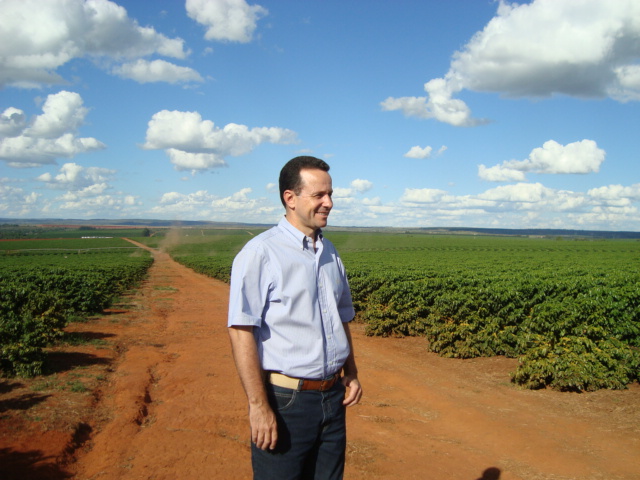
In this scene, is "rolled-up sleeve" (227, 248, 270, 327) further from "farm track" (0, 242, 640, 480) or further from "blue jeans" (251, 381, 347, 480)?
"farm track" (0, 242, 640, 480)

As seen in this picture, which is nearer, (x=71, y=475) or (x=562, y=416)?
(x=71, y=475)

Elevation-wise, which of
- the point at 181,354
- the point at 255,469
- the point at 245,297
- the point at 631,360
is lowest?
the point at 181,354

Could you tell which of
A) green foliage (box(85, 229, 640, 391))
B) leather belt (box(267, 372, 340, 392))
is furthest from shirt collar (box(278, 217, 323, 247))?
green foliage (box(85, 229, 640, 391))

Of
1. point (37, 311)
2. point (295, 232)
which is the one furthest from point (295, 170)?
point (37, 311)

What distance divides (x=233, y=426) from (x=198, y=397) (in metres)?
1.19

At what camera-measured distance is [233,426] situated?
224 inches

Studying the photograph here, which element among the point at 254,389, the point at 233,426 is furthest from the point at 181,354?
the point at 254,389

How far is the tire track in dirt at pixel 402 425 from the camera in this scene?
15.3ft

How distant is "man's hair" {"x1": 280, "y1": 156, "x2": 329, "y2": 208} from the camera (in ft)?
8.52

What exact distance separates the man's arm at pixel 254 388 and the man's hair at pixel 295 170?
0.75 m

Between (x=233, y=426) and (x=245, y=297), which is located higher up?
(x=245, y=297)

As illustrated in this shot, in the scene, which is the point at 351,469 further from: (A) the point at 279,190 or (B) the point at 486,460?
(A) the point at 279,190

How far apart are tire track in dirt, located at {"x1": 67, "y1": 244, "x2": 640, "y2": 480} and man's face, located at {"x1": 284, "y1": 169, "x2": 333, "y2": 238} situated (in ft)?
9.69

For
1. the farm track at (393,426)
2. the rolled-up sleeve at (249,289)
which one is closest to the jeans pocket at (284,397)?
the rolled-up sleeve at (249,289)
